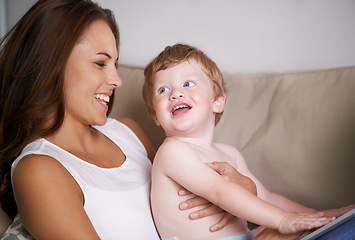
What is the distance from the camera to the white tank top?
1143mm

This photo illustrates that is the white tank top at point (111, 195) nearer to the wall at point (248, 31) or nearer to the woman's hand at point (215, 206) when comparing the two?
the woman's hand at point (215, 206)

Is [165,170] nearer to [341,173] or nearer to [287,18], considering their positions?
[341,173]

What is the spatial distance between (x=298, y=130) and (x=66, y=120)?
0.84 metres

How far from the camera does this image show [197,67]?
135 cm

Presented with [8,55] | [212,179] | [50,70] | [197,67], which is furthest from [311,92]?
[8,55]

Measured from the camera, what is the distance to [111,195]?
1190 mm

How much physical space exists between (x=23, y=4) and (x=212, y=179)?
2.14 metres

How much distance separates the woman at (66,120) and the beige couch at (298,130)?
0.28 metres

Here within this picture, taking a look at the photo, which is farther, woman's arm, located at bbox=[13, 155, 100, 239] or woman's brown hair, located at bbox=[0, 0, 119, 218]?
woman's brown hair, located at bbox=[0, 0, 119, 218]

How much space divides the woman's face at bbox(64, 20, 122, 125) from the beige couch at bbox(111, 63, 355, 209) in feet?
1.80

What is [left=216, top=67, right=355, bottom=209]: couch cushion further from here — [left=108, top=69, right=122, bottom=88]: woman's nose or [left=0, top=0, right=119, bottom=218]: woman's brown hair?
[left=0, top=0, right=119, bottom=218]: woman's brown hair

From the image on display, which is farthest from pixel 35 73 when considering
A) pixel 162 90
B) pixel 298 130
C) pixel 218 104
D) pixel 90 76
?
pixel 298 130

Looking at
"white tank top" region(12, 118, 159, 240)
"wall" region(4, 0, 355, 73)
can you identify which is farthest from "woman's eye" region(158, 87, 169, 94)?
"wall" region(4, 0, 355, 73)

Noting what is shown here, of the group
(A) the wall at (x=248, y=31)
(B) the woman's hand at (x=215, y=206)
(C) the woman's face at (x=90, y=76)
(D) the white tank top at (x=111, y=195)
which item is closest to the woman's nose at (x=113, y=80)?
(C) the woman's face at (x=90, y=76)
